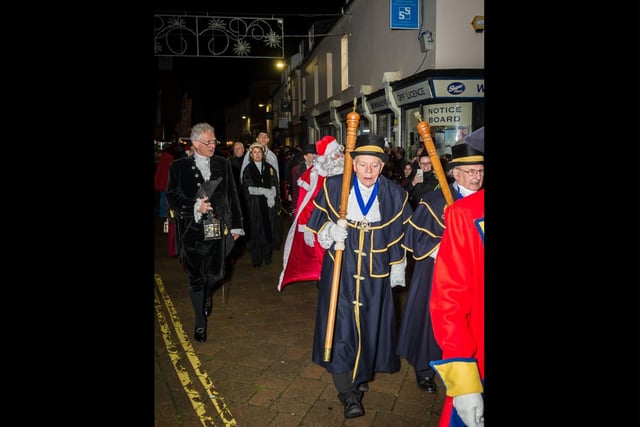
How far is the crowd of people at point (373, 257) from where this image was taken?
1.90 meters

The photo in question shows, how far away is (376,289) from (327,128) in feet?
68.7

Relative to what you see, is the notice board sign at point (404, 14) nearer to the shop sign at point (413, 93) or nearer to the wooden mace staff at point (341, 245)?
the shop sign at point (413, 93)

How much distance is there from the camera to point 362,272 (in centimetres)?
361

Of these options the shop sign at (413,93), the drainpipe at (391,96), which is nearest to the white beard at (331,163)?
the shop sign at (413,93)

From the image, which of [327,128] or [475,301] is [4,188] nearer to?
[475,301]

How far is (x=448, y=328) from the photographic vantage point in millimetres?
1866

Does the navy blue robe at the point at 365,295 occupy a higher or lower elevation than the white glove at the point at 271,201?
lower

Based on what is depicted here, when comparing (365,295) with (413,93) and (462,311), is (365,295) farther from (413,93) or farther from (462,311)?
(413,93)

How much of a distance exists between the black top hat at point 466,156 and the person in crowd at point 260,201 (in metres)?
5.04

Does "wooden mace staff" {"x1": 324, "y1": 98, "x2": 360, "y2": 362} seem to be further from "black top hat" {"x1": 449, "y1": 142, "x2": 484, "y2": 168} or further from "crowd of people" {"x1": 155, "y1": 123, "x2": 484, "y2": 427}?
"black top hat" {"x1": 449, "y1": 142, "x2": 484, "y2": 168}

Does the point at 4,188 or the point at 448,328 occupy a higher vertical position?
the point at 4,188

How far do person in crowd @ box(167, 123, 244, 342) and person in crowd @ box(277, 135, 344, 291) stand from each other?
106 centimetres

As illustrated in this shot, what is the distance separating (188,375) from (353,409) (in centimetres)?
155
